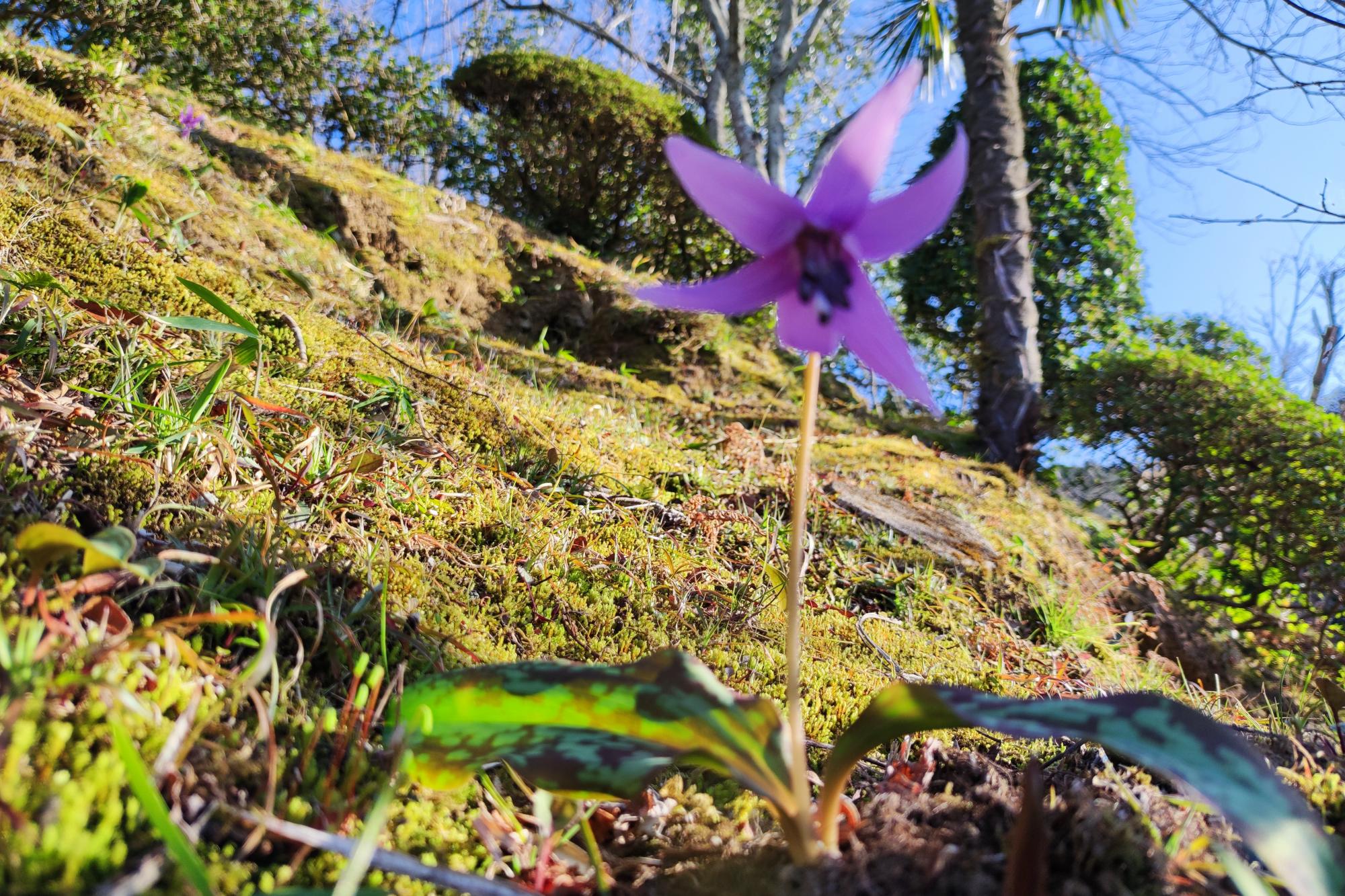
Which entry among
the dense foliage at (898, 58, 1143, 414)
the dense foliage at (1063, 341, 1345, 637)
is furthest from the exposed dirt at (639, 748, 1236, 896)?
the dense foliage at (898, 58, 1143, 414)

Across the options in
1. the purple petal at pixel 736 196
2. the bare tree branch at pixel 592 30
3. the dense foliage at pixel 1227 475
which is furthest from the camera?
the bare tree branch at pixel 592 30

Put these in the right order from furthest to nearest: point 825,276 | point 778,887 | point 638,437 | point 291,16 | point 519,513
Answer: point 291,16
point 638,437
point 519,513
point 825,276
point 778,887

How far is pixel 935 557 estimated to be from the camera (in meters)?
3.05

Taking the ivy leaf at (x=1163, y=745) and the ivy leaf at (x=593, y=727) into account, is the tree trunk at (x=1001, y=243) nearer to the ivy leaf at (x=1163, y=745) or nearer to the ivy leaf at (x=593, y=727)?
the ivy leaf at (x=1163, y=745)

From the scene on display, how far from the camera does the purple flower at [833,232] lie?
3.04 ft

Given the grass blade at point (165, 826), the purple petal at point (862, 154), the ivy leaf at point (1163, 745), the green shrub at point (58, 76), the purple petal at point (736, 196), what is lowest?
the grass blade at point (165, 826)

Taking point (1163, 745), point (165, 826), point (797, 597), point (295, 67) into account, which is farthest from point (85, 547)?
point (295, 67)

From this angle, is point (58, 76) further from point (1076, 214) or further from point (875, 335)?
point (1076, 214)

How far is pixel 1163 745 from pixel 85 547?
4.27ft

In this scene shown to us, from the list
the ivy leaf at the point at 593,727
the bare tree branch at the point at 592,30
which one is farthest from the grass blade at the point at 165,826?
the bare tree branch at the point at 592,30

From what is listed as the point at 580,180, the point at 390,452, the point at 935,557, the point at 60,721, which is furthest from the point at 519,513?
the point at 580,180

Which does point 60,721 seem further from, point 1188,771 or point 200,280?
point 200,280

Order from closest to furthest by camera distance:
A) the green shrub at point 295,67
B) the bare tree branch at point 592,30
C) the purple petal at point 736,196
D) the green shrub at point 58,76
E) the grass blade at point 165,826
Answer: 1. the grass blade at point 165,826
2. the purple petal at point 736,196
3. the green shrub at point 58,76
4. the green shrub at point 295,67
5. the bare tree branch at point 592,30

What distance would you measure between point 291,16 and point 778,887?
9059 mm
